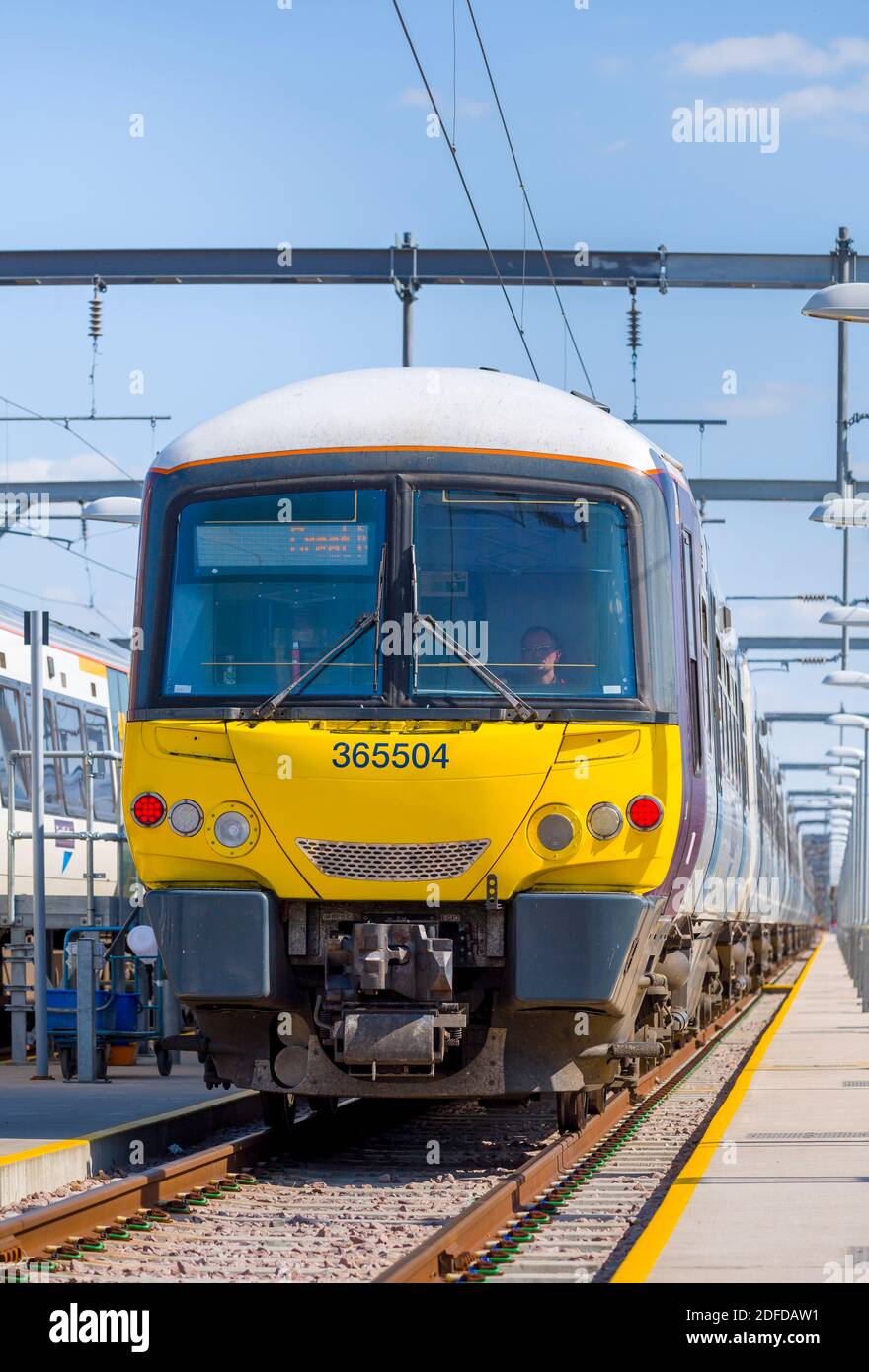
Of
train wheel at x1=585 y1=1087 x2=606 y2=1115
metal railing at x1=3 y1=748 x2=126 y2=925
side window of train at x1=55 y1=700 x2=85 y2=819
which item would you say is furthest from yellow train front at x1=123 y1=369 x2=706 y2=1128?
side window of train at x1=55 y1=700 x2=85 y2=819

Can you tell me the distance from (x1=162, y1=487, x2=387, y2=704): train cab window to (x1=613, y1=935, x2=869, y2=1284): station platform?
2900mm

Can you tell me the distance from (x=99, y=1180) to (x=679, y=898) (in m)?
3.29

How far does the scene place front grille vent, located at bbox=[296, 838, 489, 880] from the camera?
30.7 ft

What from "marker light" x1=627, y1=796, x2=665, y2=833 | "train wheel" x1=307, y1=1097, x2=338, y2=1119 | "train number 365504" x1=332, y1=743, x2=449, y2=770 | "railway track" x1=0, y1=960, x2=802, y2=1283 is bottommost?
"railway track" x1=0, y1=960, x2=802, y2=1283

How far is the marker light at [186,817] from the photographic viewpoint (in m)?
9.53

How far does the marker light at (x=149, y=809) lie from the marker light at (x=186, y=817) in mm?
72

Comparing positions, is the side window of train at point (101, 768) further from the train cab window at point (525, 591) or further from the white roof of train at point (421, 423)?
the train cab window at point (525, 591)

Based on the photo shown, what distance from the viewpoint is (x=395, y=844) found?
9352 mm

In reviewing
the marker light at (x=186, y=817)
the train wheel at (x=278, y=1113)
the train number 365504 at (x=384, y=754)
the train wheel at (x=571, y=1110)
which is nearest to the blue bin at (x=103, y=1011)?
the train wheel at (x=278, y=1113)

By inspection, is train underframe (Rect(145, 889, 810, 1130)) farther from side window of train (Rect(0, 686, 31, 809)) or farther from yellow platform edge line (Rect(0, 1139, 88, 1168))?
side window of train (Rect(0, 686, 31, 809))

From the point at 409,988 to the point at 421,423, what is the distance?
268 centimetres

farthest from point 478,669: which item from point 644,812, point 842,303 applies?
point 842,303

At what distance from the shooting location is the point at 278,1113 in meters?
11.0

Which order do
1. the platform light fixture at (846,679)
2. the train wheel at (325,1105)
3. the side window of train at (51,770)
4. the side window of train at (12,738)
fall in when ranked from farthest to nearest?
the platform light fixture at (846,679) → the side window of train at (51,770) → the side window of train at (12,738) → the train wheel at (325,1105)
